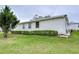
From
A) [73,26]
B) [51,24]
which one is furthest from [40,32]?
[73,26]

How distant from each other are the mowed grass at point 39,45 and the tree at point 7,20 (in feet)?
0.49

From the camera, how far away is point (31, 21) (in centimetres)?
416

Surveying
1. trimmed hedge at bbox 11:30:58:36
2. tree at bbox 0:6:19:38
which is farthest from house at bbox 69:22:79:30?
tree at bbox 0:6:19:38

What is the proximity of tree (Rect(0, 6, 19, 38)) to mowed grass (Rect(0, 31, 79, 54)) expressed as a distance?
0.49 feet

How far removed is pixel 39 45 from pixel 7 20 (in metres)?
0.81

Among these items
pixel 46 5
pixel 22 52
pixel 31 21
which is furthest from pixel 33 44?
pixel 46 5

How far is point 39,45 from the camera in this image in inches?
152

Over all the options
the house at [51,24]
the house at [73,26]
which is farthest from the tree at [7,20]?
the house at [73,26]

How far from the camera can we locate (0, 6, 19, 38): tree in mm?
3955

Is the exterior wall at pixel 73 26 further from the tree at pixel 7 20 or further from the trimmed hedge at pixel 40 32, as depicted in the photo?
the tree at pixel 7 20

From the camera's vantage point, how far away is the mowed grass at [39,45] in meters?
3.81
